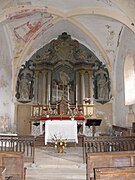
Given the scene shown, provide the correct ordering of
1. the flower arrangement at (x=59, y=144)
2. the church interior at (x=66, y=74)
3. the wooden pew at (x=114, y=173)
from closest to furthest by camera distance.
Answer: the wooden pew at (x=114, y=173) < the flower arrangement at (x=59, y=144) < the church interior at (x=66, y=74)

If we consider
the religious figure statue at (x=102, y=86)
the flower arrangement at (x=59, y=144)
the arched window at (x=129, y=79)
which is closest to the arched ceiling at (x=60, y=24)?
the religious figure statue at (x=102, y=86)

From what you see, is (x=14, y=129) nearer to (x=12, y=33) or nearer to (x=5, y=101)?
(x=5, y=101)

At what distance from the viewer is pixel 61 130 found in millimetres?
7770

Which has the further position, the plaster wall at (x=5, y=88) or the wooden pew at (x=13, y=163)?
the plaster wall at (x=5, y=88)

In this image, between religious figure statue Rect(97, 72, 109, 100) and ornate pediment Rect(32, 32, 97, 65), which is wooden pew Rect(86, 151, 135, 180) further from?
ornate pediment Rect(32, 32, 97, 65)

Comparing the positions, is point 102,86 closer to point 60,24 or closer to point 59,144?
point 60,24

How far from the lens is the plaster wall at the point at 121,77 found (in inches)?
369

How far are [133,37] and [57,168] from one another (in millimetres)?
5843

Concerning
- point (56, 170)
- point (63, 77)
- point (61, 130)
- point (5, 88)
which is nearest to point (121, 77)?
point (63, 77)

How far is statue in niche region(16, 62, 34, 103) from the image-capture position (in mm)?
11633

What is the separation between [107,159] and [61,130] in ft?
12.9

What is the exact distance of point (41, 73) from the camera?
11875mm

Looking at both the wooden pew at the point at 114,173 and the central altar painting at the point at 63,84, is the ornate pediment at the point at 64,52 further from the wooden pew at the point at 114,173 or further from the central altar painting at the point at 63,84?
the wooden pew at the point at 114,173

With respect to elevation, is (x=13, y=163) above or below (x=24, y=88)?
below
